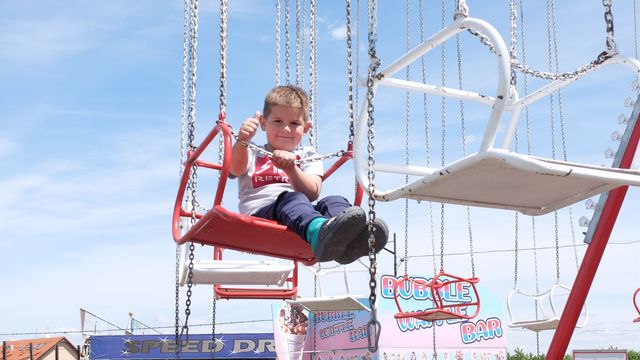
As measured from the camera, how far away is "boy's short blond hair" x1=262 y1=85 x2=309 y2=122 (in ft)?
13.6

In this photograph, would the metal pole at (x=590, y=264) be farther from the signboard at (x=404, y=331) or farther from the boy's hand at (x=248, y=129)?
the signboard at (x=404, y=331)

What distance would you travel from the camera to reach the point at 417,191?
103 inches

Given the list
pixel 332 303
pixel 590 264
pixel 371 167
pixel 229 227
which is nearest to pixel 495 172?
pixel 371 167

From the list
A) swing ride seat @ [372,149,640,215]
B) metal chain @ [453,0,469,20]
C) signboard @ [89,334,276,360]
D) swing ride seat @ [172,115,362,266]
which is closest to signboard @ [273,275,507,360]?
signboard @ [89,334,276,360]

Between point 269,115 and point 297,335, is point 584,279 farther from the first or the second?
point 297,335

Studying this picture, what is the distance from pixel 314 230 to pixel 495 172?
1238 mm

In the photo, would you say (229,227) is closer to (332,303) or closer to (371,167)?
(371,167)

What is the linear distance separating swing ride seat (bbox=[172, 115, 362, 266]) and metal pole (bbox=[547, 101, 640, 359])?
1209mm

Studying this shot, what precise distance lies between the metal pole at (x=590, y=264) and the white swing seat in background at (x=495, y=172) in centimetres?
111

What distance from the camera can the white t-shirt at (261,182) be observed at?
4.12m

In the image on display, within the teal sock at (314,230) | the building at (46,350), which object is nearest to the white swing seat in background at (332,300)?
the teal sock at (314,230)

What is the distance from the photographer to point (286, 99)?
13.6ft

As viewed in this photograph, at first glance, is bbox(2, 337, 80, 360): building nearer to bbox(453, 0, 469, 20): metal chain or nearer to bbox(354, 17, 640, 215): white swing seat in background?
bbox(354, 17, 640, 215): white swing seat in background

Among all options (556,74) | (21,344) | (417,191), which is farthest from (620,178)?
(21,344)
